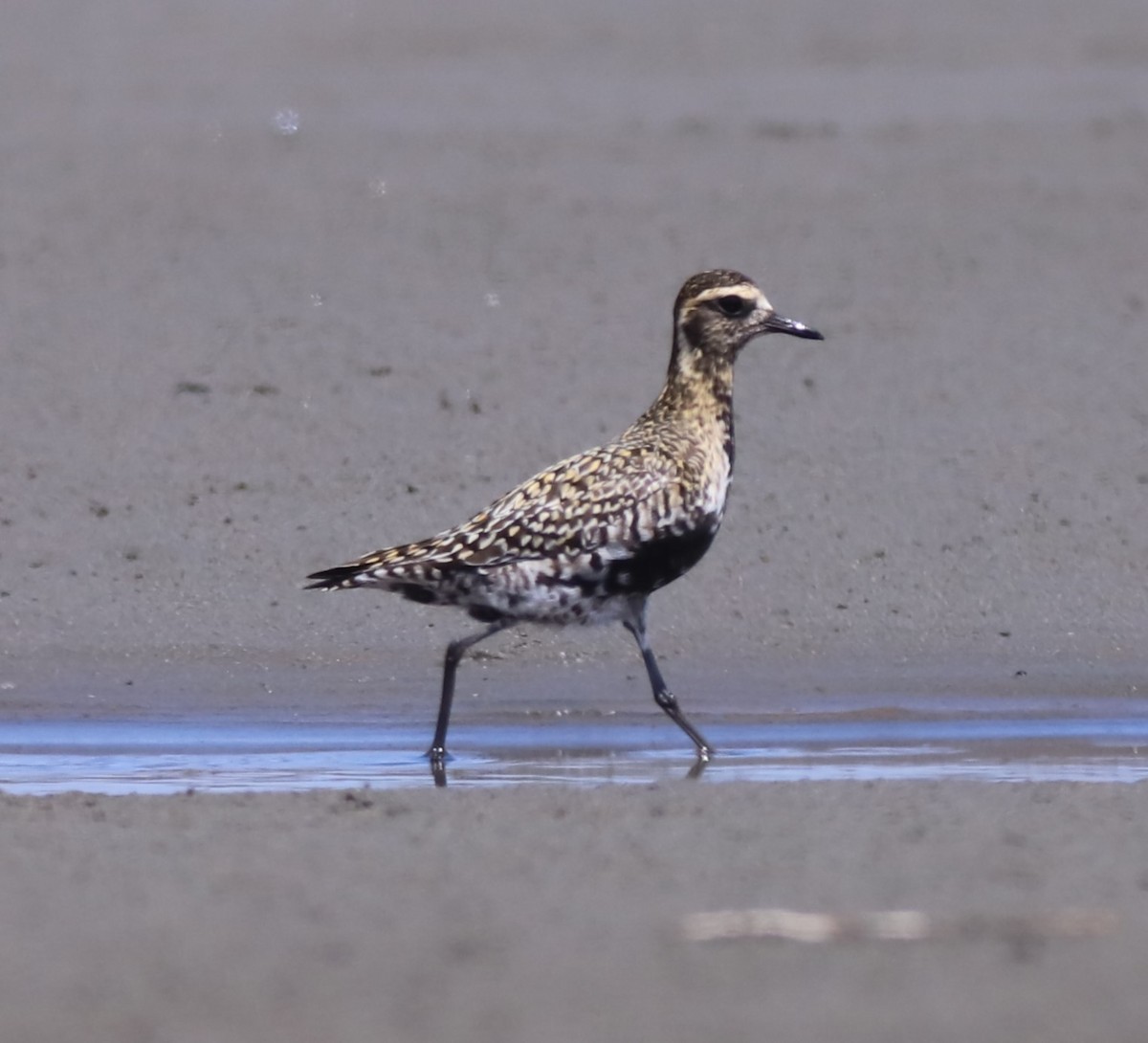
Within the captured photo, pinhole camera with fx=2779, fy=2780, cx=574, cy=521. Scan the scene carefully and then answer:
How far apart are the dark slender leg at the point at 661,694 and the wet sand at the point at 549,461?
664 mm

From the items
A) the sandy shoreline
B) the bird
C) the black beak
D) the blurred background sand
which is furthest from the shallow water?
the black beak

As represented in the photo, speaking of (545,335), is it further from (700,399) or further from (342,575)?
(342,575)

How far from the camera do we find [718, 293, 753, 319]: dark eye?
32.4 feet

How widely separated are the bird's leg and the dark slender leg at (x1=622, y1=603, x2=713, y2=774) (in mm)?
453

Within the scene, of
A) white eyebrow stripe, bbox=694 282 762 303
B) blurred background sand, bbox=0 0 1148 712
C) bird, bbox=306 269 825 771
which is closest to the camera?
bird, bbox=306 269 825 771

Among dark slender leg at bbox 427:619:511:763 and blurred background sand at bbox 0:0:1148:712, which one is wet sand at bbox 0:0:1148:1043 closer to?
blurred background sand at bbox 0:0:1148:712

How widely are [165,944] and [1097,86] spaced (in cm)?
1567

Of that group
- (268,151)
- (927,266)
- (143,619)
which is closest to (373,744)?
(143,619)

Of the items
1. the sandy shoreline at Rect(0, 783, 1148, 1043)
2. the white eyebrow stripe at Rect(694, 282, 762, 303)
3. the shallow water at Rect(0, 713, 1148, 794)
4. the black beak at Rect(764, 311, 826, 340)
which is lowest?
the sandy shoreline at Rect(0, 783, 1148, 1043)

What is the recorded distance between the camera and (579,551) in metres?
9.27

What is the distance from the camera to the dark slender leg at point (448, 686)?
30.0 ft

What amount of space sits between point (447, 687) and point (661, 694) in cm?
73

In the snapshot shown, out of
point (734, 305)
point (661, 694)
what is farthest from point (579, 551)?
point (734, 305)

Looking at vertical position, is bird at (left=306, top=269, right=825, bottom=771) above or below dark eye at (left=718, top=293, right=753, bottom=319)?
below
